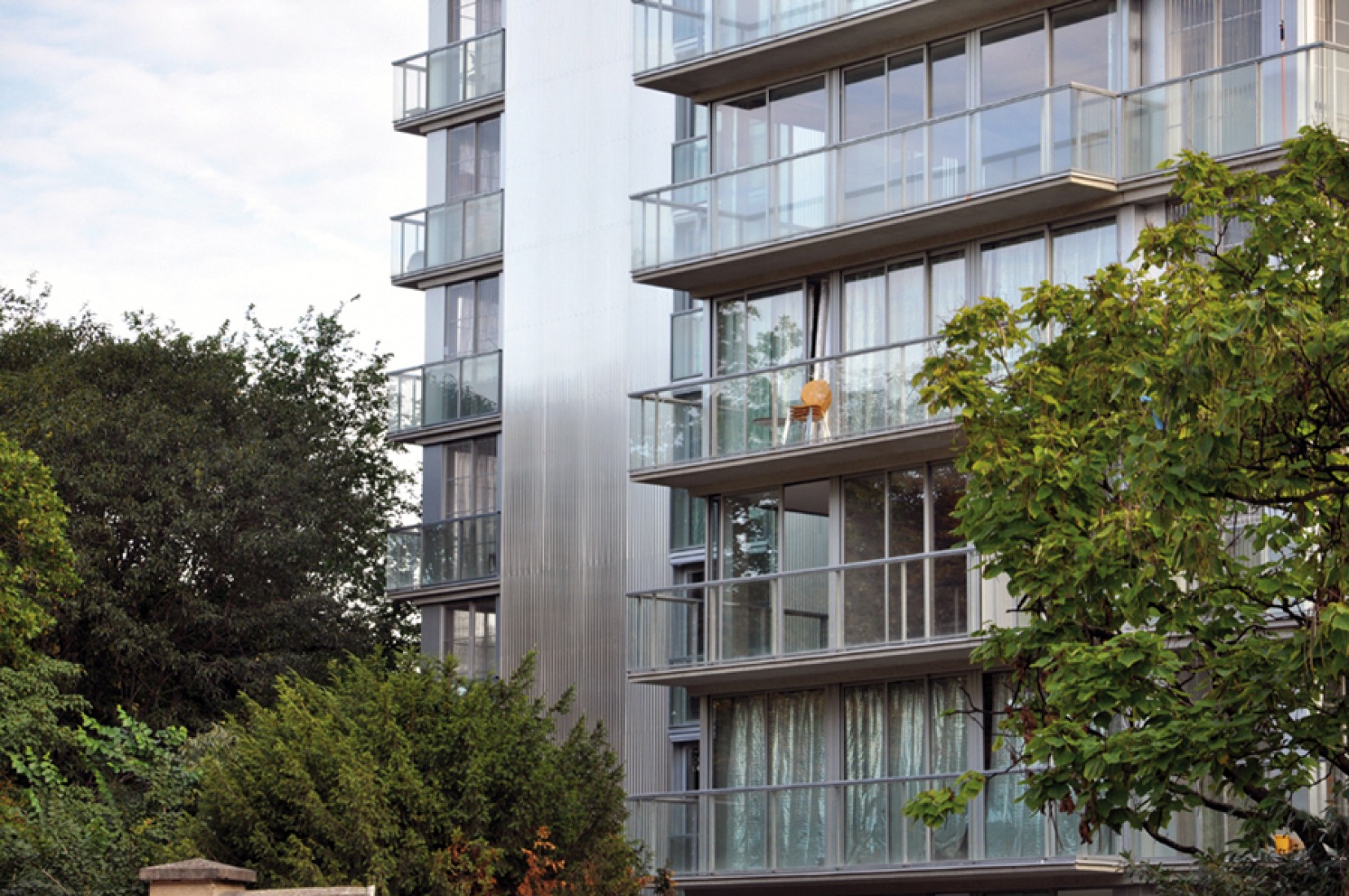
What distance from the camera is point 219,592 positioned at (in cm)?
5166

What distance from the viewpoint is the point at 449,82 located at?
48.2 m

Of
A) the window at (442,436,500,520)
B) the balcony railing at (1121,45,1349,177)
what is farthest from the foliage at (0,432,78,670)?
the balcony railing at (1121,45,1349,177)

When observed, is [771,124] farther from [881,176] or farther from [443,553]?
[443,553]

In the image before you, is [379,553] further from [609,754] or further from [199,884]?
[199,884]

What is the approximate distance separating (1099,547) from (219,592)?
33326 millimetres

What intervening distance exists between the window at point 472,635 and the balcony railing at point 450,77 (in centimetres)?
958

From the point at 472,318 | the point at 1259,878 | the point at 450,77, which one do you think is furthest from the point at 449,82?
the point at 1259,878

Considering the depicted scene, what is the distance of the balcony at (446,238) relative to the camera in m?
46.6

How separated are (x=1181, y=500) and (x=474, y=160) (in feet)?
101

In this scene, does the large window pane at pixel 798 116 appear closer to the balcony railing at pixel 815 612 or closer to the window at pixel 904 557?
the window at pixel 904 557

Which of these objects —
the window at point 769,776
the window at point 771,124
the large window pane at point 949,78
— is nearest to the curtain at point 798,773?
the window at point 769,776

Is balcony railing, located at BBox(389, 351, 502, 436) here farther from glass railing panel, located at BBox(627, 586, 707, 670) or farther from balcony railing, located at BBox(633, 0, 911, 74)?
glass railing panel, located at BBox(627, 586, 707, 670)

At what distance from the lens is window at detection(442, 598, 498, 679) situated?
45.8 meters

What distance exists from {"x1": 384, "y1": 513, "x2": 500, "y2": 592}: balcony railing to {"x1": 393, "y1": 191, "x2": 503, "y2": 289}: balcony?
4832mm
